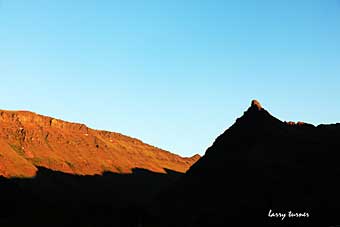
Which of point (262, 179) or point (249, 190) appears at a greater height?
point (262, 179)

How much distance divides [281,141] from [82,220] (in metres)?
74.0

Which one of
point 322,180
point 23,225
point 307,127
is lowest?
point 23,225

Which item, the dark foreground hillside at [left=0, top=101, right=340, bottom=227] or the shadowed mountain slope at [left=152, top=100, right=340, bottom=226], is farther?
the shadowed mountain slope at [left=152, top=100, right=340, bottom=226]

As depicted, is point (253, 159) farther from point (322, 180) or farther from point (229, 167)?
point (322, 180)

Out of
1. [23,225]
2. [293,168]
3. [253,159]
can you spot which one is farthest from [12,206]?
[293,168]

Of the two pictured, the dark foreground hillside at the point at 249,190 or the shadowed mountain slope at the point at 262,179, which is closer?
the dark foreground hillside at the point at 249,190

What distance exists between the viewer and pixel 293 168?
146875 mm

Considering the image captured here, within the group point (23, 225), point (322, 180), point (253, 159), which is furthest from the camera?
point (253, 159)

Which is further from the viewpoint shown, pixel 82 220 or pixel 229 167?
pixel 229 167

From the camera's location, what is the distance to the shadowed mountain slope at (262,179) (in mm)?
126562

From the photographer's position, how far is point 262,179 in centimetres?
14650

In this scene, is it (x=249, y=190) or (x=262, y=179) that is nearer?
(x=249, y=190)

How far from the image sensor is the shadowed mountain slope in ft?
415

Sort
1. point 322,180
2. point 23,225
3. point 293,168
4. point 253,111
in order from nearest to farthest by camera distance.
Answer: point 23,225, point 322,180, point 293,168, point 253,111
